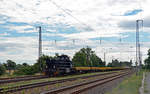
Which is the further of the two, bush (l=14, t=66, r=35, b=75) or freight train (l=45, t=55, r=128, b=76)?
bush (l=14, t=66, r=35, b=75)

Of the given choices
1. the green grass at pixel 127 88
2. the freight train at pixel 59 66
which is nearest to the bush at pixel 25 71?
the freight train at pixel 59 66

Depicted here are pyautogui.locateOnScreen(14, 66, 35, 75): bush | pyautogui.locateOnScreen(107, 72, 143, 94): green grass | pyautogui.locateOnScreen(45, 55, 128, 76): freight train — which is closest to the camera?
pyautogui.locateOnScreen(107, 72, 143, 94): green grass

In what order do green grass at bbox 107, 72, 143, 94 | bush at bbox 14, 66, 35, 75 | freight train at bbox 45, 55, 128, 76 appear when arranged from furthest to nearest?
bush at bbox 14, 66, 35, 75 < freight train at bbox 45, 55, 128, 76 < green grass at bbox 107, 72, 143, 94

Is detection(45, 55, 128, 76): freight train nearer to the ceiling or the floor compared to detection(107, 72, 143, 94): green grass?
nearer to the ceiling

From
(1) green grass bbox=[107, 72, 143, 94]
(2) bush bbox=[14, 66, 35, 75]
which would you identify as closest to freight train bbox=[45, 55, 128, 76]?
(2) bush bbox=[14, 66, 35, 75]

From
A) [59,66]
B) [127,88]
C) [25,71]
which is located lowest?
[127,88]

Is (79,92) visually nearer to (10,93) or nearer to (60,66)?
(10,93)

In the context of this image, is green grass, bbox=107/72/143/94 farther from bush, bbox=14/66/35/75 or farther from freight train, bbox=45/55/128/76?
bush, bbox=14/66/35/75

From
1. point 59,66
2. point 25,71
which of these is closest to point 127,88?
point 59,66

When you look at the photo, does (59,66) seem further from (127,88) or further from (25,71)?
(127,88)

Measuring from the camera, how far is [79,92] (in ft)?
54.8

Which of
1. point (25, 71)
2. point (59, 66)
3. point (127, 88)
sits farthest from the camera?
point (25, 71)

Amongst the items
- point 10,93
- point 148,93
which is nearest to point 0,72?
point 10,93

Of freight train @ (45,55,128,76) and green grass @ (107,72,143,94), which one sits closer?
green grass @ (107,72,143,94)
